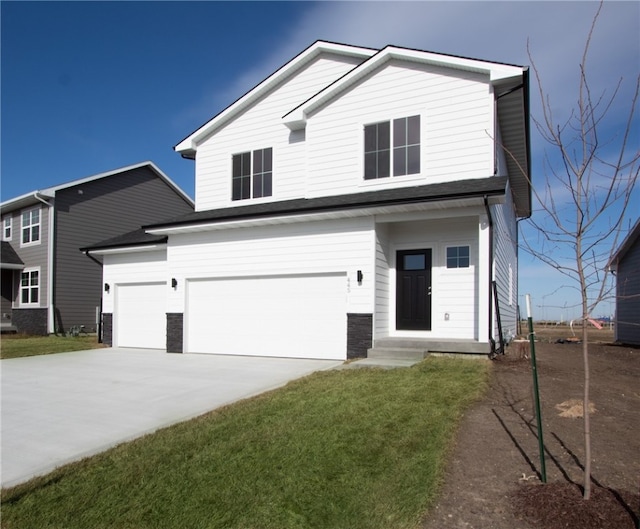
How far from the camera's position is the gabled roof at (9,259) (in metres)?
20.4

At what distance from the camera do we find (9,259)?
815 inches

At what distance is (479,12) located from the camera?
735cm

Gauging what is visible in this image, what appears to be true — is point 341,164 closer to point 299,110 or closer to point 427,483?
point 299,110

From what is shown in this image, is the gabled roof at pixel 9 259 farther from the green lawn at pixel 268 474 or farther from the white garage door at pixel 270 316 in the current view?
the green lawn at pixel 268 474

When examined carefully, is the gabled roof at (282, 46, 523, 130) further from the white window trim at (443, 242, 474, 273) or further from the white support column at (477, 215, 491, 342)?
the white window trim at (443, 242, 474, 273)

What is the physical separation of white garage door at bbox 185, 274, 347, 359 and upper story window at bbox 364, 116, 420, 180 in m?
2.88

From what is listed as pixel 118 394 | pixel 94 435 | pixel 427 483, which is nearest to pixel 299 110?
pixel 118 394

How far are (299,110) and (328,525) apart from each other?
35.1ft

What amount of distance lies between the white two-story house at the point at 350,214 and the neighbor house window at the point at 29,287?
961 cm

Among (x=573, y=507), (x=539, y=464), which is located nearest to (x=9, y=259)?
(x=539, y=464)

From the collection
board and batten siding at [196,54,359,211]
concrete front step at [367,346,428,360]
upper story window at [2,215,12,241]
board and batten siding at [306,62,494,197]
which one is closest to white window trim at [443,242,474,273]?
board and batten siding at [306,62,494,197]

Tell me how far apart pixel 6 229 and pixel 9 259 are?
9.13 ft

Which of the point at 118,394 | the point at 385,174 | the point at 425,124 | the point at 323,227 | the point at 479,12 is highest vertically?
the point at 479,12

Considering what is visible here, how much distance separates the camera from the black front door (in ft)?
34.5
